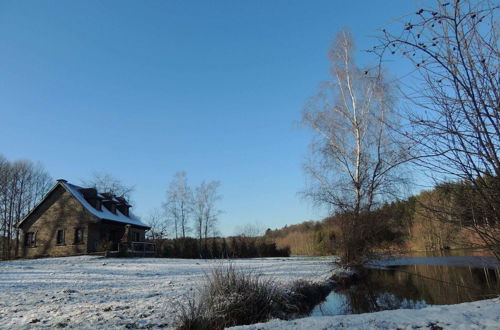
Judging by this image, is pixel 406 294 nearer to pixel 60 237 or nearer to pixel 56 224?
pixel 60 237

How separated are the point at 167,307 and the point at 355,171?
13549mm

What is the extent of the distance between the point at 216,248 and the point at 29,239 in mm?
16316

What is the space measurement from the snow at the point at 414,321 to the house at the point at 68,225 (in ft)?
78.6

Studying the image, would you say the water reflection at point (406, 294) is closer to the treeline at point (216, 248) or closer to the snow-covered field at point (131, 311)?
the snow-covered field at point (131, 311)

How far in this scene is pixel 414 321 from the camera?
14.9ft

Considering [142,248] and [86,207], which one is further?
[142,248]

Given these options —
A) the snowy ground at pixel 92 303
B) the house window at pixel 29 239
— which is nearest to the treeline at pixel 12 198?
the house window at pixel 29 239

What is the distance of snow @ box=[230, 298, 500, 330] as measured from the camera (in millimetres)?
4320

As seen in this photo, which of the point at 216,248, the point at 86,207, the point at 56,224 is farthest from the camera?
the point at 216,248

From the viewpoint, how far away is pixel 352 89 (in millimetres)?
18625

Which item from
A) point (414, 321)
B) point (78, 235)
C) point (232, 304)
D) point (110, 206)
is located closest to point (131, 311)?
point (232, 304)

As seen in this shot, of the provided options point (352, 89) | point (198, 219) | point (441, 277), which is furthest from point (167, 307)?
point (198, 219)

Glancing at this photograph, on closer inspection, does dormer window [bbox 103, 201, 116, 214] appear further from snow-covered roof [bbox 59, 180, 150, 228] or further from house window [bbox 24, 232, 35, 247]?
house window [bbox 24, 232, 35, 247]

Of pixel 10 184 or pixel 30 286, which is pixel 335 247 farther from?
pixel 10 184
